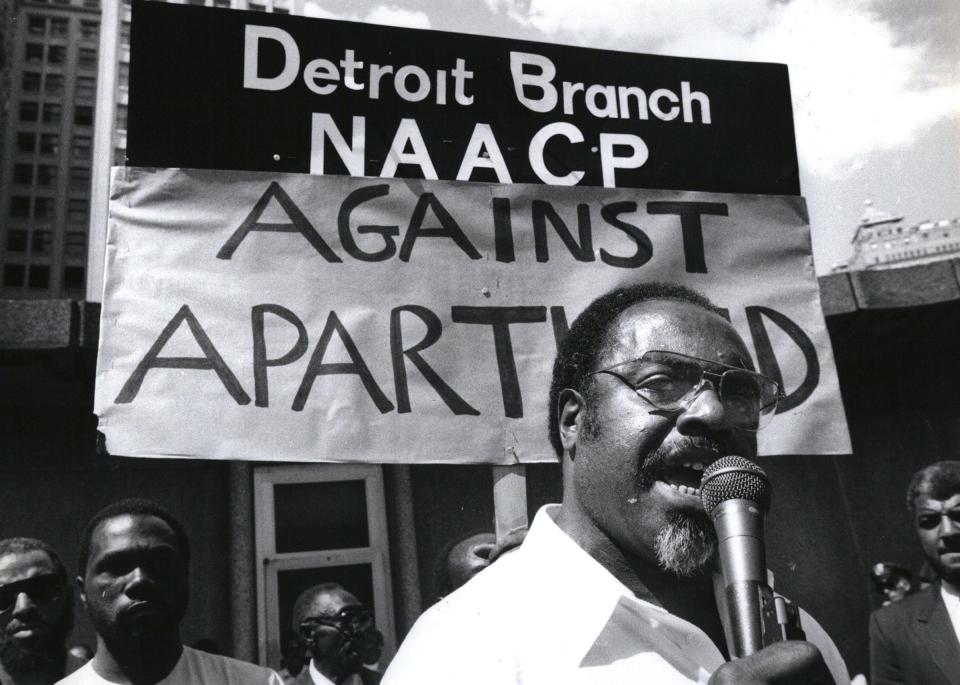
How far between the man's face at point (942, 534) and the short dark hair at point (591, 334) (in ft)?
6.48

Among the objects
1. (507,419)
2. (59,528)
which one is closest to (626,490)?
(507,419)

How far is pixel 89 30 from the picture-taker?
92.1m

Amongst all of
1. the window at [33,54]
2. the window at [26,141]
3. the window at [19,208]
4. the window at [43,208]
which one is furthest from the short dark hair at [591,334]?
the window at [33,54]

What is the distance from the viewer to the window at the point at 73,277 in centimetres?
8256

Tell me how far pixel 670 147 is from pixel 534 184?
1.48ft

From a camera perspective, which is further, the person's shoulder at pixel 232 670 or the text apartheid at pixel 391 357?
the person's shoulder at pixel 232 670

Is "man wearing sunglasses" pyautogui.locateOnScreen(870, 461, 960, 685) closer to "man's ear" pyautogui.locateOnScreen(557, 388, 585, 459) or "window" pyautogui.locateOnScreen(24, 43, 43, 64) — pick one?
"man's ear" pyautogui.locateOnScreen(557, 388, 585, 459)

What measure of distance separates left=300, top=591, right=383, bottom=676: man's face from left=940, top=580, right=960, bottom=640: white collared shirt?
2.29 meters

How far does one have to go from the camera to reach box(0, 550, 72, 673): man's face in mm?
2869

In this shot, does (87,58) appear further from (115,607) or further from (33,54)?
(115,607)

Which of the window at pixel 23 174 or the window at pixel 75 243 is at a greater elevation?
the window at pixel 23 174

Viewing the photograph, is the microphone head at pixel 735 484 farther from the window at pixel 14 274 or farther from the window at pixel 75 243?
the window at pixel 75 243

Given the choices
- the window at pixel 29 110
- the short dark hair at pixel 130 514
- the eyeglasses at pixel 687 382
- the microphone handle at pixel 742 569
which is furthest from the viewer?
the window at pixel 29 110

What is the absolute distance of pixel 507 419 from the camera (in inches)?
104
